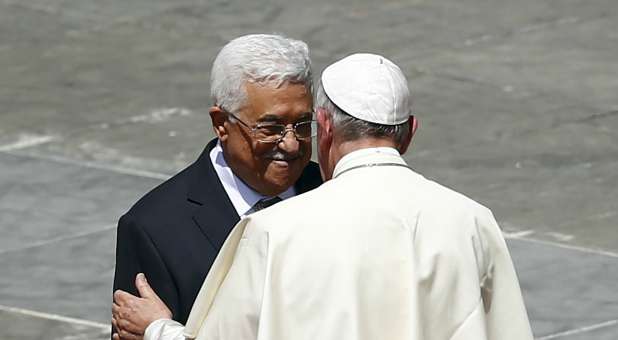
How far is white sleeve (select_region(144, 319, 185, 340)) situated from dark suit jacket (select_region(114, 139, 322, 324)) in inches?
7.4

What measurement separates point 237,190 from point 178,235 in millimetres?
262

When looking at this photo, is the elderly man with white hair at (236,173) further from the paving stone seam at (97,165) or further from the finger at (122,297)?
the paving stone seam at (97,165)

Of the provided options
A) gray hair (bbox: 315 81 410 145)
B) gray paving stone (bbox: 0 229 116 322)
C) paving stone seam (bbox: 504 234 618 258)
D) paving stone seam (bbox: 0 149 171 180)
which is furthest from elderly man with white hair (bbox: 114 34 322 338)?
paving stone seam (bbox: 0 149 171 180)

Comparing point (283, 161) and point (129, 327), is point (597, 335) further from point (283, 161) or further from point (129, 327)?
point (129, 327)

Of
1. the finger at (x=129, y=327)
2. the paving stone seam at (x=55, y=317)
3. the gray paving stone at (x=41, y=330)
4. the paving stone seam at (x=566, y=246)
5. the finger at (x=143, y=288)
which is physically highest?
the finger at (x=143, y=288)

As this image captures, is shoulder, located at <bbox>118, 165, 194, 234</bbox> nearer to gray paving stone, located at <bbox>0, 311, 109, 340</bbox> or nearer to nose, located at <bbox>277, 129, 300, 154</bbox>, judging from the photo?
nose, located at <bbox>277, 129, 300, 154</bbox>

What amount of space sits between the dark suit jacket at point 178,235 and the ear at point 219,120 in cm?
12

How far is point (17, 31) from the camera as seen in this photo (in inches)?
538

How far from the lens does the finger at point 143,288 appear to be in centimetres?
484

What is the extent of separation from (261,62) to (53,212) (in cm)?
526

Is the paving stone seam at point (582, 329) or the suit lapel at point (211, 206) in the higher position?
the suit lapel at point (211, 206)

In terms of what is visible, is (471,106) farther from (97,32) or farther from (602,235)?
(97,32)

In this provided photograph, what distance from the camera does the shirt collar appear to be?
5145mm

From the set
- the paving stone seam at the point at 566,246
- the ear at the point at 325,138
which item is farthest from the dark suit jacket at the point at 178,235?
the paving stone seam at the point at 566,246
